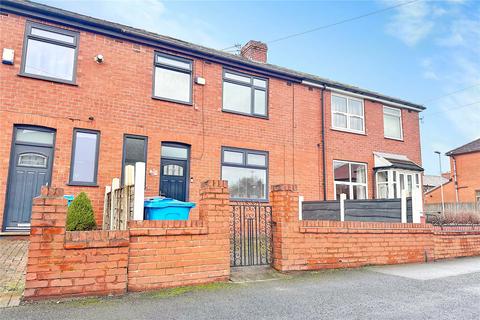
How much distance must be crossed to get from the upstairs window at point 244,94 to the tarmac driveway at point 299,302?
684 cm

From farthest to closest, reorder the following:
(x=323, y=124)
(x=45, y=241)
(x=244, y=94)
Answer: (x=323, y=124) → (x=244, y=94) → (x=45, y=241)

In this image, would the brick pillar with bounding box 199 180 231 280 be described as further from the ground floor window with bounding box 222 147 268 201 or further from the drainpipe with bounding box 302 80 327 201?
the drainpipe with bounding box 302 80 327 201

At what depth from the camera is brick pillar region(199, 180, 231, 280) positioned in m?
4.88

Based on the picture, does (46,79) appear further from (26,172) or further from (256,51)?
(256,51)

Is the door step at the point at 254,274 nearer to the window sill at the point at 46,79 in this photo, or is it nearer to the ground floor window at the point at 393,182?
the window sill at the point at 46,79

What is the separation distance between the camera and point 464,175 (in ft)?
83.6

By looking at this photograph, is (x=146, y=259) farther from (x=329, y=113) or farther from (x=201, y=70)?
(x=329, y=113)

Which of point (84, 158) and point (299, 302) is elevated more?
point (84, 158)

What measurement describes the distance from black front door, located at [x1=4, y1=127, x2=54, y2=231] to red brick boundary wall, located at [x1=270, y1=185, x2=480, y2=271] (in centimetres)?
595

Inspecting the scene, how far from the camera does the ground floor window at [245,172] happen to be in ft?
34.5

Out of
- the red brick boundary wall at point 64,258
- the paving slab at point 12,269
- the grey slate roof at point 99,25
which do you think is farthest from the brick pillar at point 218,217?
the grey slate roof at point 99,25

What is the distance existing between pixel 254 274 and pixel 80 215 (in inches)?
158

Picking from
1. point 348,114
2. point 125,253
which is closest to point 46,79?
point 125,253

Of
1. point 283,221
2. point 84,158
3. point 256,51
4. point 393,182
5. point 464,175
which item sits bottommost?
point 283,221
